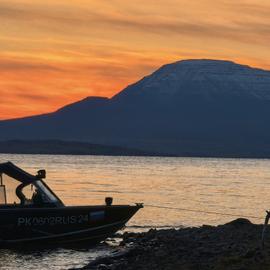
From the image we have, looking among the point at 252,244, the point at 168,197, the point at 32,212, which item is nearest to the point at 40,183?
the point at 32,212

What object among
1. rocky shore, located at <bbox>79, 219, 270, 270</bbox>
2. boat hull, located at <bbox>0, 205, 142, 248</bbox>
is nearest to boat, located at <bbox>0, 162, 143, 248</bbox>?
boat hull, located at <bbox>0, 205, 142, 248</bbox>

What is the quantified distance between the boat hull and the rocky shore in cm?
124

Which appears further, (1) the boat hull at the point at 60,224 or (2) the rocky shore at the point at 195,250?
(1) the boat hull at the point at 60,224

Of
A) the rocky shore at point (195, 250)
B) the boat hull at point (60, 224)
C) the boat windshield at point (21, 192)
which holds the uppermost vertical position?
the boat windshield at point (21, 192)

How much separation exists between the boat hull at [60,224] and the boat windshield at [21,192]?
384 mm

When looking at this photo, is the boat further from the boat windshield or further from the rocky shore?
the rocky shore

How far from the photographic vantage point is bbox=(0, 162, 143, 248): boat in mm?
26688

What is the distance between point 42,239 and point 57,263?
178cm

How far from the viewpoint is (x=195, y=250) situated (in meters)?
24.3

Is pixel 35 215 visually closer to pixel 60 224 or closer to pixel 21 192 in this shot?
pixel 21 192

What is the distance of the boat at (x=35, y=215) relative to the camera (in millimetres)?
26688

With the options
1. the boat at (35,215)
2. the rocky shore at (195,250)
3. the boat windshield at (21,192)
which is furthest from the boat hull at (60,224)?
the rocky shore at (195,250)

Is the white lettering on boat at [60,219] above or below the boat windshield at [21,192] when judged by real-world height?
below

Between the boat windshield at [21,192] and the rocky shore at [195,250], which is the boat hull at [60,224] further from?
the rocky shore at [195,250]
